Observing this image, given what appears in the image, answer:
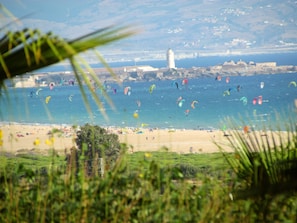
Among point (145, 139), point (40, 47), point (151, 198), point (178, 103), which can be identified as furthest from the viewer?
point (178, 103)

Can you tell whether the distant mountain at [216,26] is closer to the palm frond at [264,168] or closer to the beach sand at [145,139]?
the beach sand at [145,139]

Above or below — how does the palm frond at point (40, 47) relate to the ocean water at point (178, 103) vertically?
below

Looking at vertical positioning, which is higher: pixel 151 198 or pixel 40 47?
pixel 40 47

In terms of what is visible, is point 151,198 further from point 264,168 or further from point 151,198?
point 264,168

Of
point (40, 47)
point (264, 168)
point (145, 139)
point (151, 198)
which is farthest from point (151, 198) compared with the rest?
point (145, 139)

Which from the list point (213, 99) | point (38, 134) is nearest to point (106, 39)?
point (38, 134)

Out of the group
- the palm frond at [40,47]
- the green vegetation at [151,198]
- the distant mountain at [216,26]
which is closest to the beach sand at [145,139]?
the green vegetation at [151,198]

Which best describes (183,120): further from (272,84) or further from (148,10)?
(148,10)
